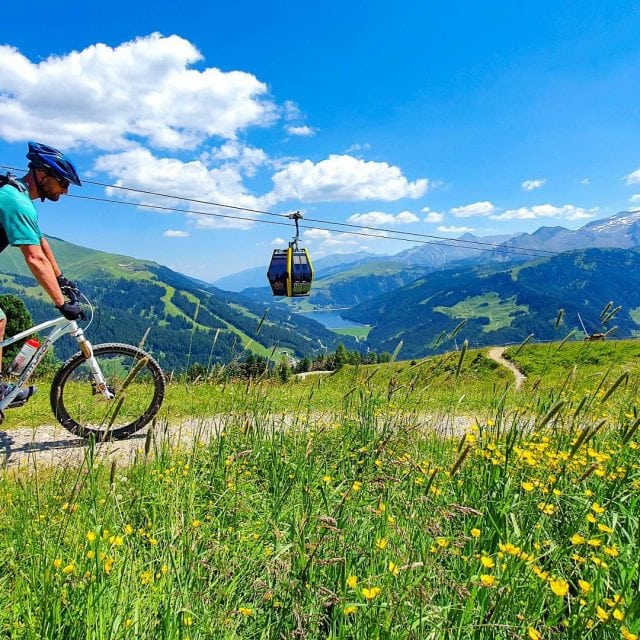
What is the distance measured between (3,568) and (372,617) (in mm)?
2542

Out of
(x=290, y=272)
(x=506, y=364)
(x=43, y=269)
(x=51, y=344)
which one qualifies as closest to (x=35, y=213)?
(x=43, y=269)

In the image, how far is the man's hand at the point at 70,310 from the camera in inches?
244

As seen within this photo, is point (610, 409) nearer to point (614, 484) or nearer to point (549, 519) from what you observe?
point (614, 484)

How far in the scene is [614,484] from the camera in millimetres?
3527

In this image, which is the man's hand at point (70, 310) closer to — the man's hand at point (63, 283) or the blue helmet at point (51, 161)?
the man's hand at point (63, 283)

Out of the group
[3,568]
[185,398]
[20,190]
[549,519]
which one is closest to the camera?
[3,568]

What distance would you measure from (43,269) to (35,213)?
2.33 feet

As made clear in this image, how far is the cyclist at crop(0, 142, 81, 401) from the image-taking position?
17.7ft

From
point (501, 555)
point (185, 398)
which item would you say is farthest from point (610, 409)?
point (185, 398)

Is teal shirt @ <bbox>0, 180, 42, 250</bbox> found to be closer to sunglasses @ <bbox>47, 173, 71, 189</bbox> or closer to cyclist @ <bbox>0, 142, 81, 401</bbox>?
cyclist @ <bbox>0, 142, 81, 401</bbox>

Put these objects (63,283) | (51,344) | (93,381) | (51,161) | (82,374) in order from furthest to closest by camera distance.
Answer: (82,374), (93,381), (51,344), (63,283), (51,161)

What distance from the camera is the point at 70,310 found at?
6.25m

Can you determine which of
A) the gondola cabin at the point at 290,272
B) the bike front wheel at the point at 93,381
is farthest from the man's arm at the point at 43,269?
the gondola cabin at the point at 290,272

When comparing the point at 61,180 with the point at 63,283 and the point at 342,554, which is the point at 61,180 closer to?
the point at 63,283
